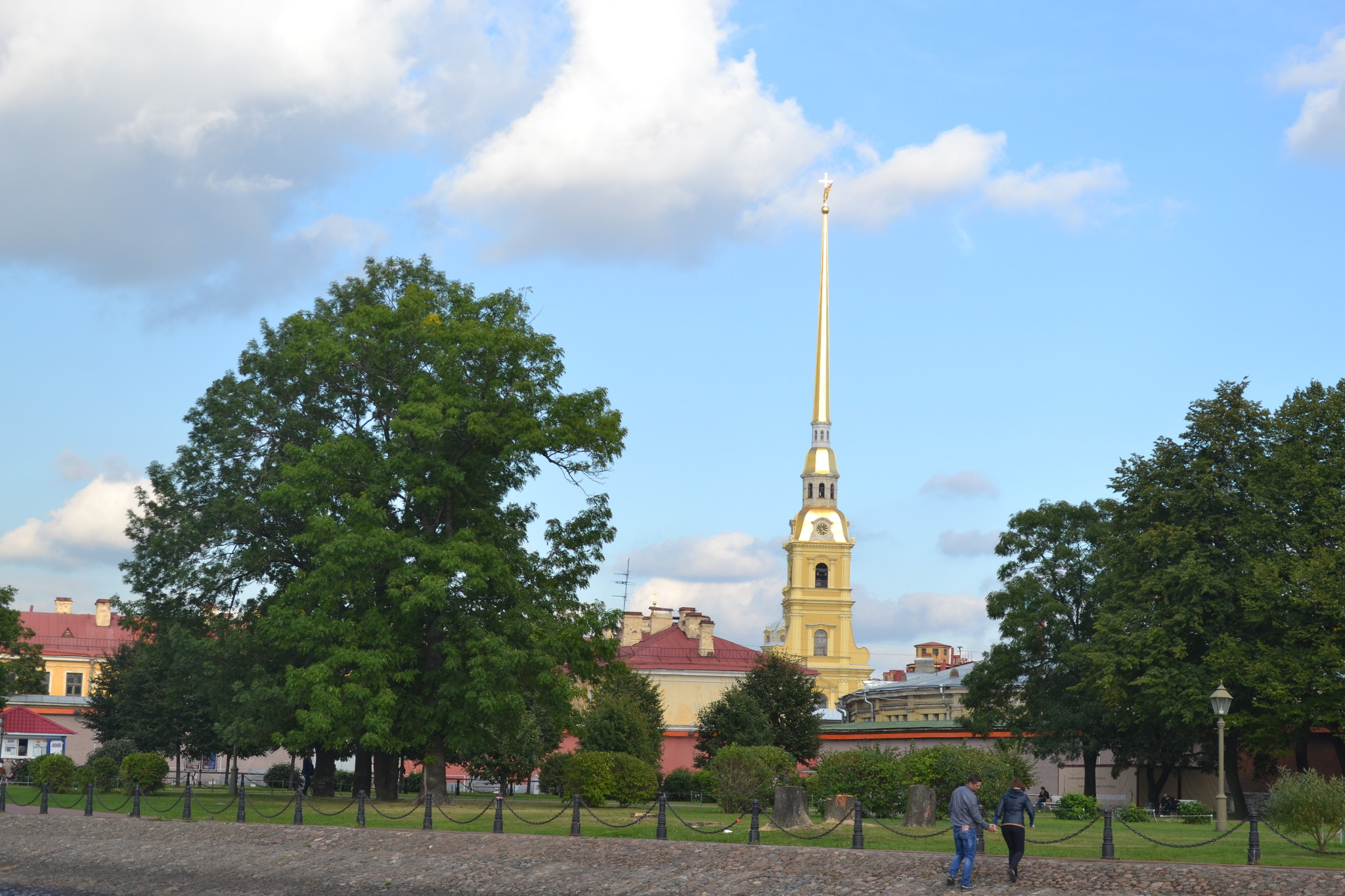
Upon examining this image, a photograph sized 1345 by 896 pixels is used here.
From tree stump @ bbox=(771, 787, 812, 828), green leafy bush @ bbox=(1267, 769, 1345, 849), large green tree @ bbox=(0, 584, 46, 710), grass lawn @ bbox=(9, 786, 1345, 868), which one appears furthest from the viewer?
large green tree @ bbox=(0, 584, 46, 710)

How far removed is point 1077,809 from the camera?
3672 centimetres

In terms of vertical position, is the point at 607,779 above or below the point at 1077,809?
above

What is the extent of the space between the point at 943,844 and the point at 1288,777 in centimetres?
617

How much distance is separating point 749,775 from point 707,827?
4.95 m

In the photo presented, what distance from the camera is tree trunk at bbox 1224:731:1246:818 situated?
38.1m

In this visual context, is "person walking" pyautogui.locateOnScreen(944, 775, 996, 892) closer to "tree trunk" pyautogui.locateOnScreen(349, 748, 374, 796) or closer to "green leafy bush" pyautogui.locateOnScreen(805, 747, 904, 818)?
"green leafy bush" pyautogui.locateOnScreen(805, 747, 904, 818)

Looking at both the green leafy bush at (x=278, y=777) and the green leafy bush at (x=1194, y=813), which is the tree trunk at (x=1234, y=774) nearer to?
the green leafy bush at (x=1194, y=813)

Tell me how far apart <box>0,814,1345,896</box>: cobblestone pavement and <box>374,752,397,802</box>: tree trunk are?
6.85 m

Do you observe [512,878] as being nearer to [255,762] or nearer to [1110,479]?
[1110,479]

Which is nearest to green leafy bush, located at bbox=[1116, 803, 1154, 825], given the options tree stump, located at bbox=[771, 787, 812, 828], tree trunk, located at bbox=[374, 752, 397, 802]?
tree stump, located at bbox=[771, 787, 812, 828]

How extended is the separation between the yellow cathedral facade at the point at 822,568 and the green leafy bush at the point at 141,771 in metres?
81.3

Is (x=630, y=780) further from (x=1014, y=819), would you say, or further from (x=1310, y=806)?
(x=1310, y=806)

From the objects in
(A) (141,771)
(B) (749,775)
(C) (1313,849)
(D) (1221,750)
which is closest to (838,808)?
(B) (749,775)

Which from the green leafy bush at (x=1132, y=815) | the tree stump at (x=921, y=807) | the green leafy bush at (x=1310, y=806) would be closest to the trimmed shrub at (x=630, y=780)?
the tree stump at (x=921, y=807)
